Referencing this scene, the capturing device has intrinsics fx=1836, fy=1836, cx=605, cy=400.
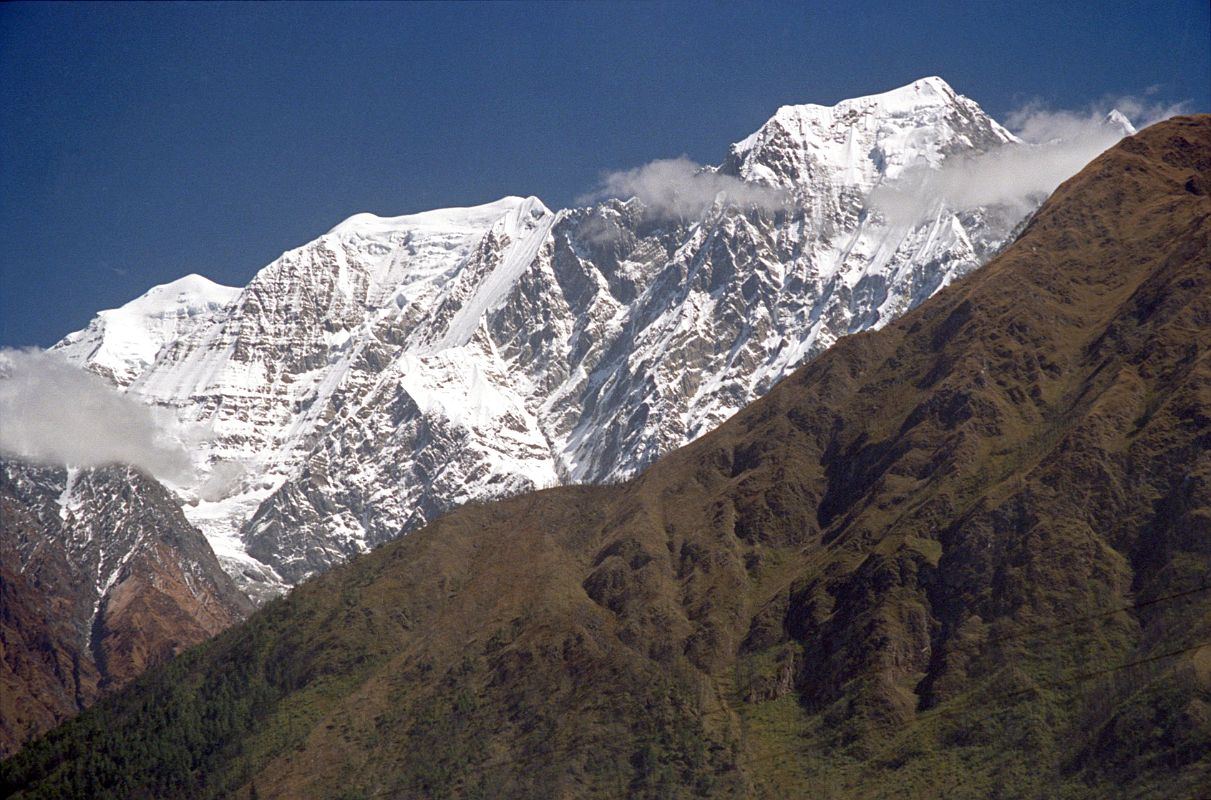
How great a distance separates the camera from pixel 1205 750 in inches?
7692

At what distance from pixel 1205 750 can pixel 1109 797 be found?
37.0 ft

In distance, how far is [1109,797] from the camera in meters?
198
